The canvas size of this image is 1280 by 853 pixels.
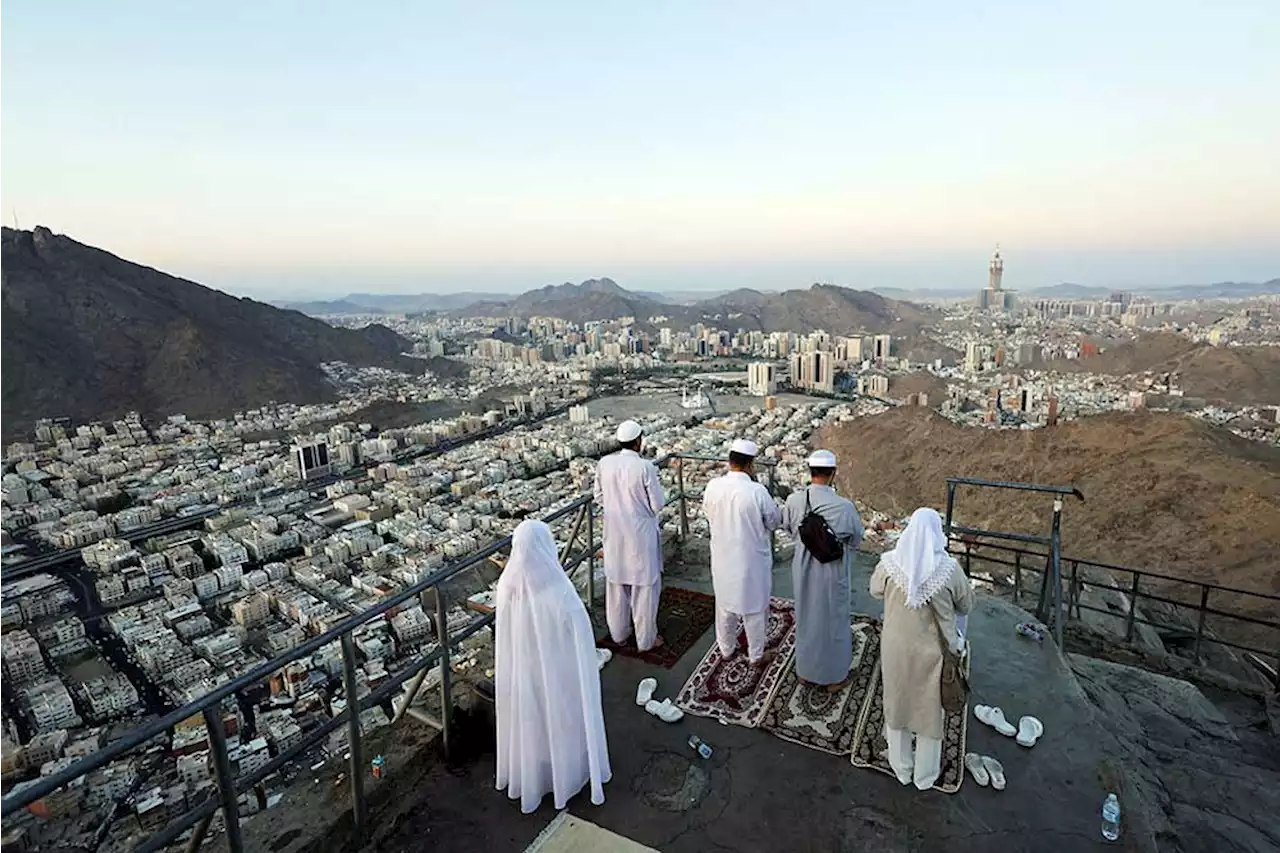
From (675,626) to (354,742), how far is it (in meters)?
2.15

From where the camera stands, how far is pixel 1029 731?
290 centimetres

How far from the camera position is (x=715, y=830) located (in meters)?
2.41

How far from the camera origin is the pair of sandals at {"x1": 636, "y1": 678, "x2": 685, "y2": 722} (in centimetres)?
308

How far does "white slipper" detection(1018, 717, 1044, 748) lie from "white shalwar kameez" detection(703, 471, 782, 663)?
131 cm

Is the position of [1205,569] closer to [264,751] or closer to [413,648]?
[413,648]

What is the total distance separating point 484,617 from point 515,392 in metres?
43.4

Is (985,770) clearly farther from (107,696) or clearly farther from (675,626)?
(107,696)

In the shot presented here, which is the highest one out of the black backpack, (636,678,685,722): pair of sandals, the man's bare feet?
the black backpack

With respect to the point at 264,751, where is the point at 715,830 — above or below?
above

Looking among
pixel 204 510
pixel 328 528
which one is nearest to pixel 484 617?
pixel 328 528

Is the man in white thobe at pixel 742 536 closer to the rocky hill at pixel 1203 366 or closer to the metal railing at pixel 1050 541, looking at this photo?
the metal railing at pixel 1050 541

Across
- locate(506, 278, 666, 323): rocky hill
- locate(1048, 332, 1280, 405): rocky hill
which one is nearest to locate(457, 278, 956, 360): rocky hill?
Result: locate(506, 278, 666, 323): rocky hill

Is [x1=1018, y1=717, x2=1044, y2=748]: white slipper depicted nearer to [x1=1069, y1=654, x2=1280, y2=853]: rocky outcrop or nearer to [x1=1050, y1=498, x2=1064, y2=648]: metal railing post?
[x1=1069, y1=654, x2=1280, y2=853]: rocky outcrop

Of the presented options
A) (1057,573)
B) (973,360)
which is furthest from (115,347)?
(973,360)
